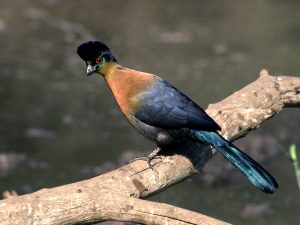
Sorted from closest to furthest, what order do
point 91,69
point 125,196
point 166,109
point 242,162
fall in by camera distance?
point 125,196 → point 242,162 → point 166,109 → point 91,69

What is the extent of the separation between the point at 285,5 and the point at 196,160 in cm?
780

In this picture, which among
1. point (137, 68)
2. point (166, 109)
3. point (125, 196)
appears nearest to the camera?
point (125, 196)

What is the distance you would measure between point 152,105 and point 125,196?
3.05 feet

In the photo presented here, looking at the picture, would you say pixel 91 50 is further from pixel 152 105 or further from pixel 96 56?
pixel 152 105

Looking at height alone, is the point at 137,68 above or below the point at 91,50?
above

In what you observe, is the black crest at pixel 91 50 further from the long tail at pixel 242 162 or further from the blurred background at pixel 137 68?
the blurred background at pixel 137 68

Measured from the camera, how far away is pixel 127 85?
4781 mm

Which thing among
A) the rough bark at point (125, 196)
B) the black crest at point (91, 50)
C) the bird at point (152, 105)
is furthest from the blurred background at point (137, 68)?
the black crest at point (91, 50)

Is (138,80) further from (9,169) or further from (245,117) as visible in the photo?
(9,169)

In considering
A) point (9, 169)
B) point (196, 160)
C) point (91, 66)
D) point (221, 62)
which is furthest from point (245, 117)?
point (221, 62)

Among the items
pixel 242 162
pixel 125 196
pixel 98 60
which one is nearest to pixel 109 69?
pixel 98 60

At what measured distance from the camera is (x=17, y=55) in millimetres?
10320

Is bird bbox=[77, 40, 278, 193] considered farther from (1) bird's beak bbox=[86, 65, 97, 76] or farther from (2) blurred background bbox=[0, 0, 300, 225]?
(2) blurred background bbox=[0, 0, 300, 225]

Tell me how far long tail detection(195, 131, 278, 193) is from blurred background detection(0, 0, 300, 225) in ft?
9.55
